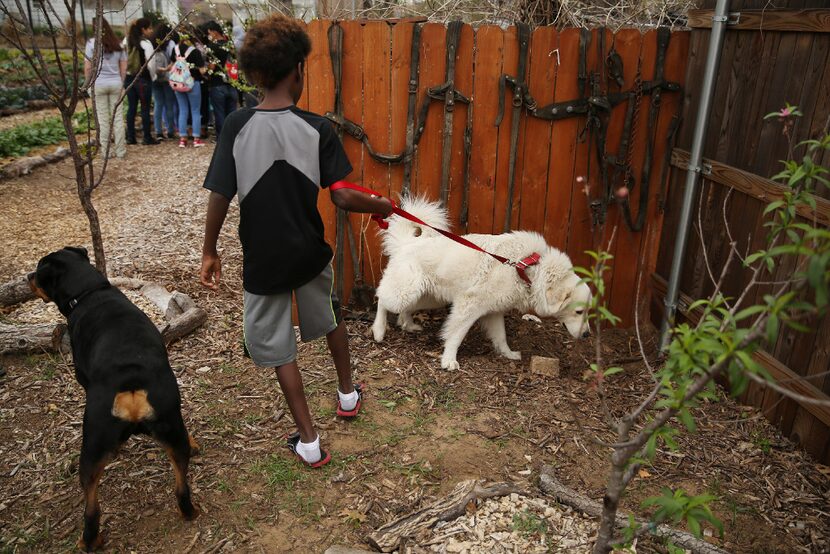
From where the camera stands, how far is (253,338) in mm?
3293

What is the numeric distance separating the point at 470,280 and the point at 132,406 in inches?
99.9

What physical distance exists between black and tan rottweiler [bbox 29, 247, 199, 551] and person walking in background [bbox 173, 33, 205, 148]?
8588 millimetres

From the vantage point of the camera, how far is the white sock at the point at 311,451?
352cm

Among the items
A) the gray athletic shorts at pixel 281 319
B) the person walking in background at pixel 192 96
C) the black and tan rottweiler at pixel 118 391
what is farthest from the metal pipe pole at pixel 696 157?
the person walking in background at pixel 192 96

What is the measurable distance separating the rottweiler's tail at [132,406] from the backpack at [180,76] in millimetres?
9403

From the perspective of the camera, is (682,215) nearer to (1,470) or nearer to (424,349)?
(424,349)

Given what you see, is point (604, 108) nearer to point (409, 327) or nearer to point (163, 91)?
point (409, 327)

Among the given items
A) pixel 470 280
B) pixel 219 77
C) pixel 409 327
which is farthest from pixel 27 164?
pixel 470 280

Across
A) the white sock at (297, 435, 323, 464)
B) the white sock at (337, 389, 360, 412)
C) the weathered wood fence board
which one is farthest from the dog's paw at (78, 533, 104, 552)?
the weathered wood fence board

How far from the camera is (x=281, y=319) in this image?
3.31 m

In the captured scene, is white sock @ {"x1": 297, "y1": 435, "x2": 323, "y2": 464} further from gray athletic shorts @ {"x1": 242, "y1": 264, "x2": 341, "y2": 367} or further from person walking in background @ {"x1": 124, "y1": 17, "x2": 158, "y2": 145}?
person walking in background @ {"x1": 124, "y1": 17, "x2": 158, "y2": 145}

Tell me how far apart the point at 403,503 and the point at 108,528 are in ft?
4.91

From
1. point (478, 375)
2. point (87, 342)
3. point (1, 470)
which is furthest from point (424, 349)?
point (1, 470)

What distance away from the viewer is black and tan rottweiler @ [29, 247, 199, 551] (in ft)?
9.18
